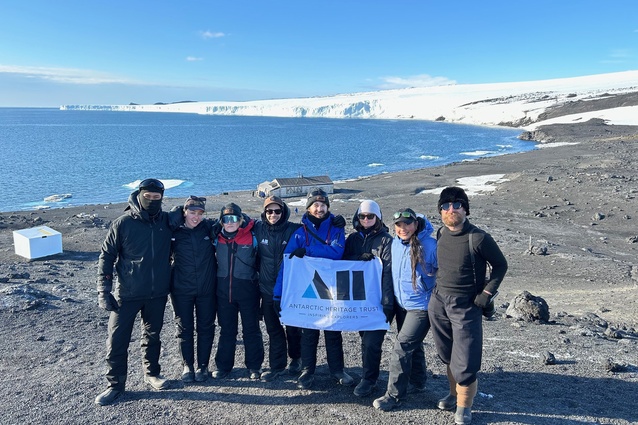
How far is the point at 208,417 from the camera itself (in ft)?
16.6

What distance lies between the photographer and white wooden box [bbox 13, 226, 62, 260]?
15.6 meters

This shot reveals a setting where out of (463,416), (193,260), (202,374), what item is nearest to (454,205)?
(463,416)

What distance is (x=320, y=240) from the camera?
5500 mm

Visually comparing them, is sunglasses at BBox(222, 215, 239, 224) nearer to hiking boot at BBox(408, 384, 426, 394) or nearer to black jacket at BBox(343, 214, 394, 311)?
black jacket at BBox(343, 214, 394, 311)

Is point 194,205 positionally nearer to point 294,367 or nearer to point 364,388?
point 294,367

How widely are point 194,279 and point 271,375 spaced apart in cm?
150

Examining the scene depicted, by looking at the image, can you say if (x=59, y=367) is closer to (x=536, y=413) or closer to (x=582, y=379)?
(x=536, y=413)

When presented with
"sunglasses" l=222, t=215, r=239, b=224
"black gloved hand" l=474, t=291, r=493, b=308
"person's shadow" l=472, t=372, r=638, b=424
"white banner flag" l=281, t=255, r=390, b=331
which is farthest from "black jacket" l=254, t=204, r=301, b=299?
"person's shadow" l=472, t=372, r=638, b=424

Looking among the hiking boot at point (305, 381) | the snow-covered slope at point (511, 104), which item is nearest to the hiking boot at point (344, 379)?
the hiking boot at point (305, 381)

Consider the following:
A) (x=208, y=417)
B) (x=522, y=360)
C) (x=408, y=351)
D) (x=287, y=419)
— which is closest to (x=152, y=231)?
(x=208, y=417)

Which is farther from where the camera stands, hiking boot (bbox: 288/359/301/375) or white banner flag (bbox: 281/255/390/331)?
hiking boot (bbox: 288/359/301/375)

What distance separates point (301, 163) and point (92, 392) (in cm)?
6069

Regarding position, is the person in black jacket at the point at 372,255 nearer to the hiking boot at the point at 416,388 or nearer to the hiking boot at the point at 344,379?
the hiking boot at the point at 344,379

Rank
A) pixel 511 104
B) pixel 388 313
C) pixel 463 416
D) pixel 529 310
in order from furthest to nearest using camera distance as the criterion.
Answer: pixel 511 104, pixel 529 310, pixel 388 313, pixel 463 416
